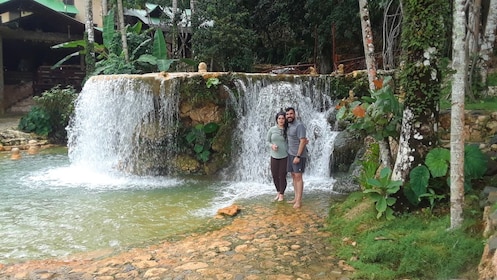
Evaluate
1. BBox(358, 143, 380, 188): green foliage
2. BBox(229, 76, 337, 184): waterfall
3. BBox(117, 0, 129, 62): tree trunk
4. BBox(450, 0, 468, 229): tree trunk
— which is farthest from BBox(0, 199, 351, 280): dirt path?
BBox(117, 0, 129, 62): tree trunk

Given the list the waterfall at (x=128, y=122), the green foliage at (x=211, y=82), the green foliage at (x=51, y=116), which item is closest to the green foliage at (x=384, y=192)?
the green foliage at (x=211, y=82)

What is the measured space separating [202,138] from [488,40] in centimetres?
684

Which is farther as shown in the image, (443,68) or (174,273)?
(443,68)

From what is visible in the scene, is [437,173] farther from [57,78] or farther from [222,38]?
[57,78]

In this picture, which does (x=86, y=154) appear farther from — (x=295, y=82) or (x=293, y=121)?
(x=293, y=121)

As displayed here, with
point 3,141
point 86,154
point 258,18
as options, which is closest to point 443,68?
point 86,154

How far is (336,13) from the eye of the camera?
56.0ft

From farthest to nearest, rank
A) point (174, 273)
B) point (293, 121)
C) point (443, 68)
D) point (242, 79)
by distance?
point (242, 79) < point (293, 121) < point (443, 68) < point (174, 273)

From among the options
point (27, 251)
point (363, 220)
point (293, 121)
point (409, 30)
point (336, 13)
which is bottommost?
point (27, 251)

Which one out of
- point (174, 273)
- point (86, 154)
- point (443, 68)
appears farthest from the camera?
point (86, 154)

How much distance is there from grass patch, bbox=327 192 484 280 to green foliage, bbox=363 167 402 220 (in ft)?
0.41

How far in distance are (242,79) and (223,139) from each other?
1.53 metres

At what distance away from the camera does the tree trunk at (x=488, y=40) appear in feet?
29.2

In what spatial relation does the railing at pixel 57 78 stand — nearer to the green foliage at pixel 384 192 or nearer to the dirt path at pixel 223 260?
the dirt path at pixel 223 260
